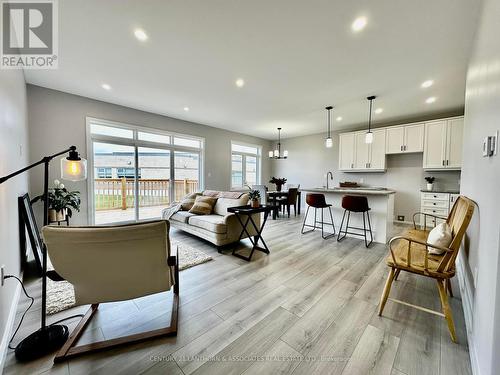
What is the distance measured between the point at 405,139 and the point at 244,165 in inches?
191

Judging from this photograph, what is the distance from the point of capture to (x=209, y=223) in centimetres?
336

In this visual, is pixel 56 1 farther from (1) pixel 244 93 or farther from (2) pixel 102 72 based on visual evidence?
(1) pixel 244 93

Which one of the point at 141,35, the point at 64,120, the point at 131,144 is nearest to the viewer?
the point at 141,35

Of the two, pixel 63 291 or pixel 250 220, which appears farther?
pixel 250 220

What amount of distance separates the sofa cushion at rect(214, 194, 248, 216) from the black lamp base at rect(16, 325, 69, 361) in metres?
2.57

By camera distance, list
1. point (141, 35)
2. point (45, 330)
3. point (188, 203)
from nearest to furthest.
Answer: point (45, 330) < point (141, 35) < point (188, 203)

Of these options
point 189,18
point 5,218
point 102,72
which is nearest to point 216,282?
point 5,218

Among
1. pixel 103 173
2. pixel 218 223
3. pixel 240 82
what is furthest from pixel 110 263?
pixel 103 173

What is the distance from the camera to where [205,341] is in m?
1.50

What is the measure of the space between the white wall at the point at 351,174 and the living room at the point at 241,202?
8cm

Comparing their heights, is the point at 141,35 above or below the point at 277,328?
above

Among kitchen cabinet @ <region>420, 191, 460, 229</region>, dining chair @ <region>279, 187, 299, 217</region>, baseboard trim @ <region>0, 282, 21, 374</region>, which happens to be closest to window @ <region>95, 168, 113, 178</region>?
baseboard trim @ <region>0, 282, 21, 374</region>

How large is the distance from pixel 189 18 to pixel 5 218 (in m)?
2.46

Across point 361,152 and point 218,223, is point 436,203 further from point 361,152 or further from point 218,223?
point 218,223
